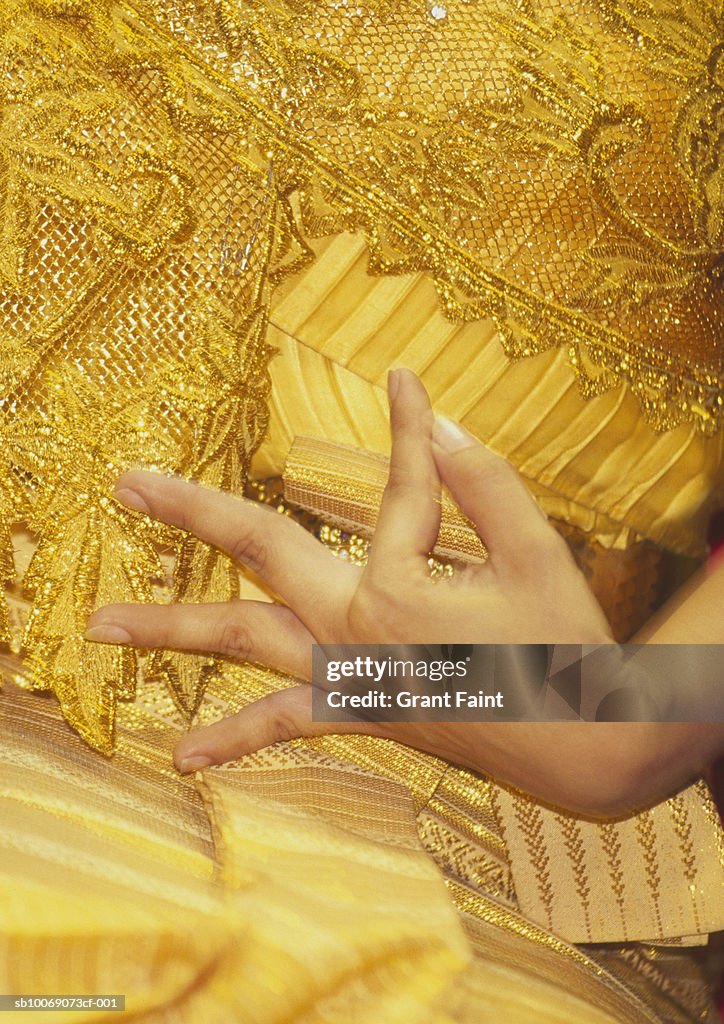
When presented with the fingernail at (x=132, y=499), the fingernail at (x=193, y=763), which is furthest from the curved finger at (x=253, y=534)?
the fingernail at (x=193, y=763)

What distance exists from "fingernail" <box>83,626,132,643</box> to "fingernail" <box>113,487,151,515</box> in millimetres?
68

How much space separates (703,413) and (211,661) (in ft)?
1.14

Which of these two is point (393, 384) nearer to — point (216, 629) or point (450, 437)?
point (450, 437)

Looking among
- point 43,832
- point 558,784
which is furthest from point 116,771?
point 558,784

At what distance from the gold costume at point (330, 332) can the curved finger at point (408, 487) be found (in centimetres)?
4

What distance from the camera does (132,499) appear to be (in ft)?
1.68

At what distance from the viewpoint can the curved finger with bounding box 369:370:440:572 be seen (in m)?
0.48

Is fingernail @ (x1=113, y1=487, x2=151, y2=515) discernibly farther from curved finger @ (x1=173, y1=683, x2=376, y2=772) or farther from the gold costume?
curved finger @ (x1=173, y1=683, x2=376, y2=772)

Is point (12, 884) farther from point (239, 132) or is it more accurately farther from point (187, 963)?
point (239, 132)

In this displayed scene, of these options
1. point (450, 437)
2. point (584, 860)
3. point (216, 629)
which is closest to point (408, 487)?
point (450, 437)

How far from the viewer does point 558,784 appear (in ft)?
1.57

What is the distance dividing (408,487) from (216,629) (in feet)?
0.45

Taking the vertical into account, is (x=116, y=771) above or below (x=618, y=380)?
below

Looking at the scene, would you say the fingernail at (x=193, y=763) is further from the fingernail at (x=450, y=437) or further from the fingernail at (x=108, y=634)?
the fingernail at (x=450, y=437)
